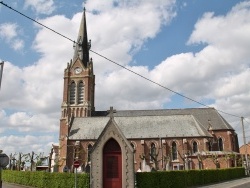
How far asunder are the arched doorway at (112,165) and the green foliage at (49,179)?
157cm

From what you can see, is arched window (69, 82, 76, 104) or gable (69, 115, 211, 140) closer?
gable (69, 115, 211, 140)

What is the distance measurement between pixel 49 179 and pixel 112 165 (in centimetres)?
625

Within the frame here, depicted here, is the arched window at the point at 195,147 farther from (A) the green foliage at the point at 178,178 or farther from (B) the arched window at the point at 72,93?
(B) the arched window at the point at 72,93

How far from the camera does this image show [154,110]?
65500mm

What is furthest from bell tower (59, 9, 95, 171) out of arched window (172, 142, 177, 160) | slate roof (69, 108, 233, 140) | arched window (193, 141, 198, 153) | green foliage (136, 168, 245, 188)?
green foliage (136, 168, 245, 188)

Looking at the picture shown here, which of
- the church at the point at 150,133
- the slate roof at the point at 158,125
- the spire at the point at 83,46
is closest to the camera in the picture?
the church at the point at 150,133

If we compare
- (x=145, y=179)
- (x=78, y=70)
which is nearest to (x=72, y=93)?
(x=78, y=70)

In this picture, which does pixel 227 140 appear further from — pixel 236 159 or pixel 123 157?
pixel 123 157

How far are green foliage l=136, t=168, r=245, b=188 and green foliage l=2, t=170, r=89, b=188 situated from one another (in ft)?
14.7

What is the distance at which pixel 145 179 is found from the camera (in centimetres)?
2317

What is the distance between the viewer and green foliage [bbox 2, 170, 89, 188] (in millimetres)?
22719

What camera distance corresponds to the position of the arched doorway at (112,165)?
73.8 feet

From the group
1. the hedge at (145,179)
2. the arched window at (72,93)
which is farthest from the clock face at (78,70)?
the hedge at (145,179)

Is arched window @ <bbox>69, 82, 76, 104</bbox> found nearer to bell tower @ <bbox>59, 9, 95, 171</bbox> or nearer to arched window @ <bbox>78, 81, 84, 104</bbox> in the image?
bell tower @ <bbox>59, 9, 95, 171</bbox>
